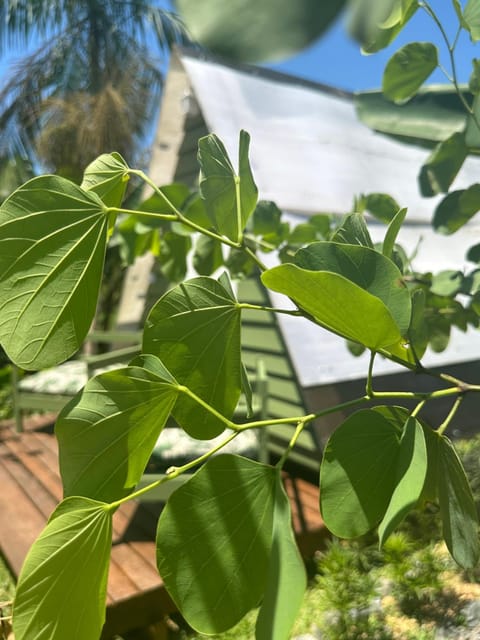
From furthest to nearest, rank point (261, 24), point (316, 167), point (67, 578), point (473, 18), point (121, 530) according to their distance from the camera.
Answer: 1. point (316, 167)
2. point (121, 530)
3. point (473, 18)
4. point (67, 578)
5. point (261, 24)

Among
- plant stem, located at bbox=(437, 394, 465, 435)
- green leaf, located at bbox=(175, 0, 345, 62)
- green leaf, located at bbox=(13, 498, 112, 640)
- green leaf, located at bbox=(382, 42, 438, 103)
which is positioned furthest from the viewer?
green leaf, located at bbox=(382, 42, 438, 103)

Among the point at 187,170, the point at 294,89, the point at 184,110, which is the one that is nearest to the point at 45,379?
the point at 187,170

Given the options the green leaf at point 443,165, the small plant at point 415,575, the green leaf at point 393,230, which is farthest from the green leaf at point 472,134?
the small plant at point 415,575

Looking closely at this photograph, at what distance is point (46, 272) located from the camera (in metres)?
0.33

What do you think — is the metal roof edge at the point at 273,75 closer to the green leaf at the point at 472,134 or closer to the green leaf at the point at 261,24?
the green leaf at the point at 472,134

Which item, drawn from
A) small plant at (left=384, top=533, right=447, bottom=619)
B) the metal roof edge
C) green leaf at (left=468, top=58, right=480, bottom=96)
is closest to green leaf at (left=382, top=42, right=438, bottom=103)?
green leaf at (left=468, top=58, right=480, bottom=96)

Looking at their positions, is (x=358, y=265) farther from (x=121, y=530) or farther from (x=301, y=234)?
(x=121, y=530)

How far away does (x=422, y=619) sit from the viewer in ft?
4.05

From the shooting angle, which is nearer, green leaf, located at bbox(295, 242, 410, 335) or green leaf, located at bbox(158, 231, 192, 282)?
green leaf, located at bbox(295, 242, 410, 335)

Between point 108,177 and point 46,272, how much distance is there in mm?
118

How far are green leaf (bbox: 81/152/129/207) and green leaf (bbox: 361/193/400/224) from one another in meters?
0.50

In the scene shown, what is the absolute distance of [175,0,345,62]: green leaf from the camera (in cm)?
16

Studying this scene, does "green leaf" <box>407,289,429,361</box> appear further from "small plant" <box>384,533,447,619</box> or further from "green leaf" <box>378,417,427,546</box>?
"small plant" <box>384,533,447,619</box>

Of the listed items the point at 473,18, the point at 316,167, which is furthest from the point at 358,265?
the point at 316,167
